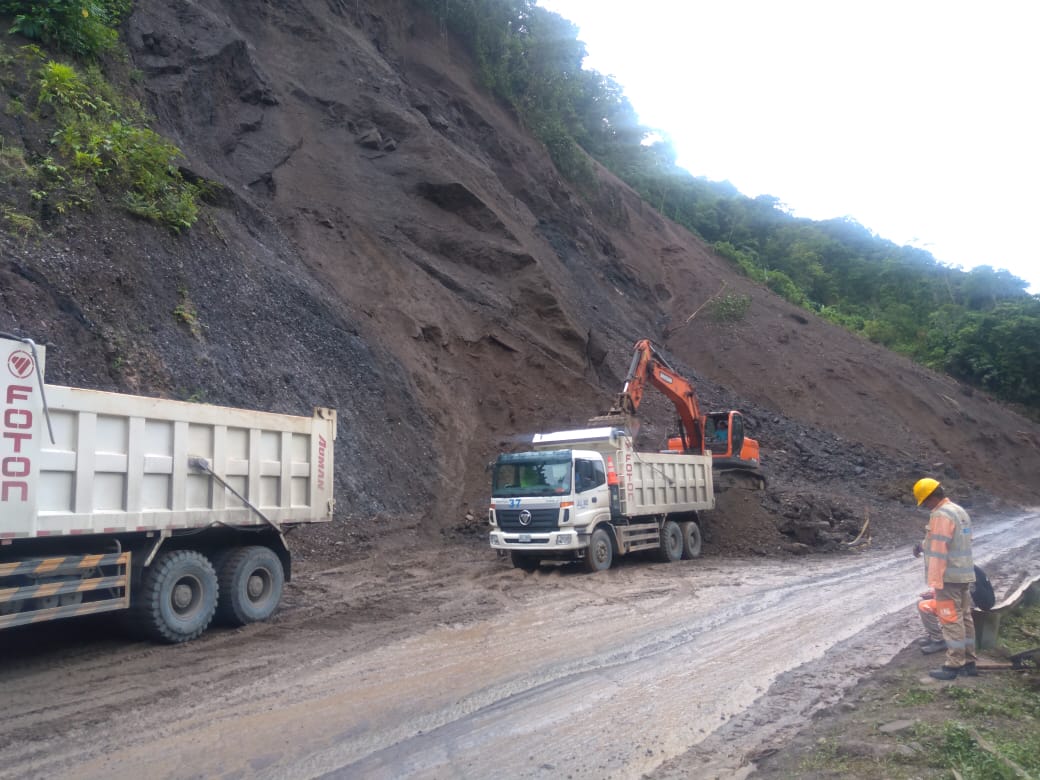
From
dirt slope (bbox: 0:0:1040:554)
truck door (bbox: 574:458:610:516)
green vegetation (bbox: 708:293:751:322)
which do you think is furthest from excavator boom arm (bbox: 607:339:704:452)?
green vegetation (bbox: 708:293:751:322)

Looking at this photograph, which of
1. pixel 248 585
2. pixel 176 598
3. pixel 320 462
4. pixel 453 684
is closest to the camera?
pixel 453 684

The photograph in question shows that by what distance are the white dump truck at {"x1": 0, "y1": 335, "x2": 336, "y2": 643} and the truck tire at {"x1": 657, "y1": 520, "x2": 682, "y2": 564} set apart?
832cm

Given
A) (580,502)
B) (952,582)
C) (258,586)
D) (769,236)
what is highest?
(769,236)

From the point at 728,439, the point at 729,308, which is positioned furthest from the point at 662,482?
the point at 729,308

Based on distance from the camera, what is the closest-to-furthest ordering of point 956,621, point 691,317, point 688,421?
point 956,621
point 688,421
point 691,317

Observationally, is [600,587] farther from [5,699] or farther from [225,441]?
[5,699]

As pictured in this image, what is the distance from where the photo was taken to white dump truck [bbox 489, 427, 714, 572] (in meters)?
14.7

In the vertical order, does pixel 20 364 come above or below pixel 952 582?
above

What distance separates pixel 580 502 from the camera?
14.9 metres

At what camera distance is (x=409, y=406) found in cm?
2050

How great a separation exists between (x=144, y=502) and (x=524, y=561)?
7863mm

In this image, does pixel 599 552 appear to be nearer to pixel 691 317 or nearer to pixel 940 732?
pixel 940 732

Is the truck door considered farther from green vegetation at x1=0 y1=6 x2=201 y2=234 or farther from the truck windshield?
green vegetation at x1=0 y1=6 x2=201 y2=234

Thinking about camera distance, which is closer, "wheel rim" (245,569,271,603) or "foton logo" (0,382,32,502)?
"foton logo" (0,382,32,502)
